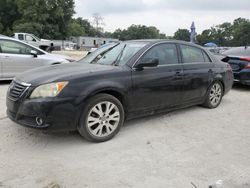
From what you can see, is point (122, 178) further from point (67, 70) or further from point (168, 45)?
point (168, 45)

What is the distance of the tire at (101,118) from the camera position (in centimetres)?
378

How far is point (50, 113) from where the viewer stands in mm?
3531

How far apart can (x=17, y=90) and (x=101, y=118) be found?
125 centimetres

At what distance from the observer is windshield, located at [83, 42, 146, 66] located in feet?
14.8

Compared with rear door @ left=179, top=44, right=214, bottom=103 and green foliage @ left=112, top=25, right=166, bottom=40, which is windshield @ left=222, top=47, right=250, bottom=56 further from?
green foliage @ left=112, top=25, right=166, bottom=40

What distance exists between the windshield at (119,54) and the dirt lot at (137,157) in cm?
114

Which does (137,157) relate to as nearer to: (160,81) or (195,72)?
(160,81)

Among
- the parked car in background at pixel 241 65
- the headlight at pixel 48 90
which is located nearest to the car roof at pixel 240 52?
the parked car in background at pixel 241 65

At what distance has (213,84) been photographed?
5.83 meters

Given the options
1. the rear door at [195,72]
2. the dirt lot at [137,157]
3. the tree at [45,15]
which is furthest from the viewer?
the tree at [45,15]

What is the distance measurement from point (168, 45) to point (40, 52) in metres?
5.17

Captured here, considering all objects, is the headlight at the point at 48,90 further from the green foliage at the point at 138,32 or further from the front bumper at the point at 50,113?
the green foliage at the point at 138,32

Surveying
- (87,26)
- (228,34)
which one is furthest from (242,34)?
(87,26)

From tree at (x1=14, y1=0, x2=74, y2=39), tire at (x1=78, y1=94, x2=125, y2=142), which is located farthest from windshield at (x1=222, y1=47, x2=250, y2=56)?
tree at (x1=14, y1=0, x2=74, y2=39)
